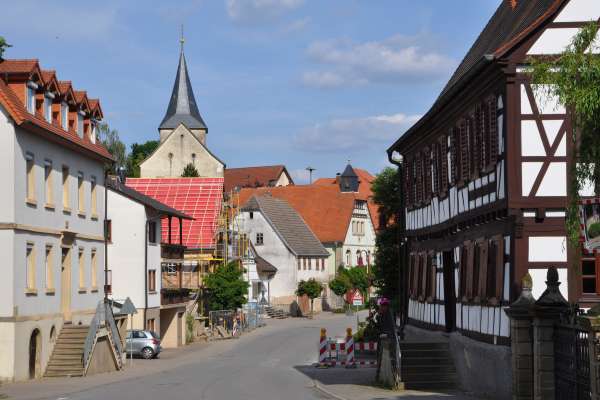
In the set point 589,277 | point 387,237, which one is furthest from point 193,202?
point 589,277

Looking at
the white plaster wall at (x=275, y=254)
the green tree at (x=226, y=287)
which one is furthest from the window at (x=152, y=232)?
the white plaster wall at (x=275, y=254)

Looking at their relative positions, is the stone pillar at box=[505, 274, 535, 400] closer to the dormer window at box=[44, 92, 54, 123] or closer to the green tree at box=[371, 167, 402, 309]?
the dormer window at box=[44, 92, 54, 123]

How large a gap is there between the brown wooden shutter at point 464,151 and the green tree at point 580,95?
12.2m

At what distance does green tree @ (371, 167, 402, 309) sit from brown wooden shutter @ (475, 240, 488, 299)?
76.8ft

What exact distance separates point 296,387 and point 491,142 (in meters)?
10.4

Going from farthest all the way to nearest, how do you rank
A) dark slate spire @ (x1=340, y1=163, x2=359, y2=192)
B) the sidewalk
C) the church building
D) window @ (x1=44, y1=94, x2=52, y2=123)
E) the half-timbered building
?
dark slate spire @ (x1=340, y1=163, x2=359, y2=192)
the church building
window @ (x1=44, y1=94, x2=52, y2=123)
the sidewalk
the half-timbered building

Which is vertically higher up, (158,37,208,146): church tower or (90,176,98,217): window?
(158,37,208,146): church tower

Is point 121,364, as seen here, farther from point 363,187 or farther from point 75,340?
point 363,187

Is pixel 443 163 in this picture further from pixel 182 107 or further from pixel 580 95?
pixel 182 107

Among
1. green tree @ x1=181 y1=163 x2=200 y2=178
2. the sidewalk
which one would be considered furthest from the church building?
the sidewalk

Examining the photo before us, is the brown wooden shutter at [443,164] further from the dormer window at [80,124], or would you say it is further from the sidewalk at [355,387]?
the dormer window at [80,124]

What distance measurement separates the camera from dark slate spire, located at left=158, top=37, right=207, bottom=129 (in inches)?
4884

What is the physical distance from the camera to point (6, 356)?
34.0 meters

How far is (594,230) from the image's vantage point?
1459 cm
